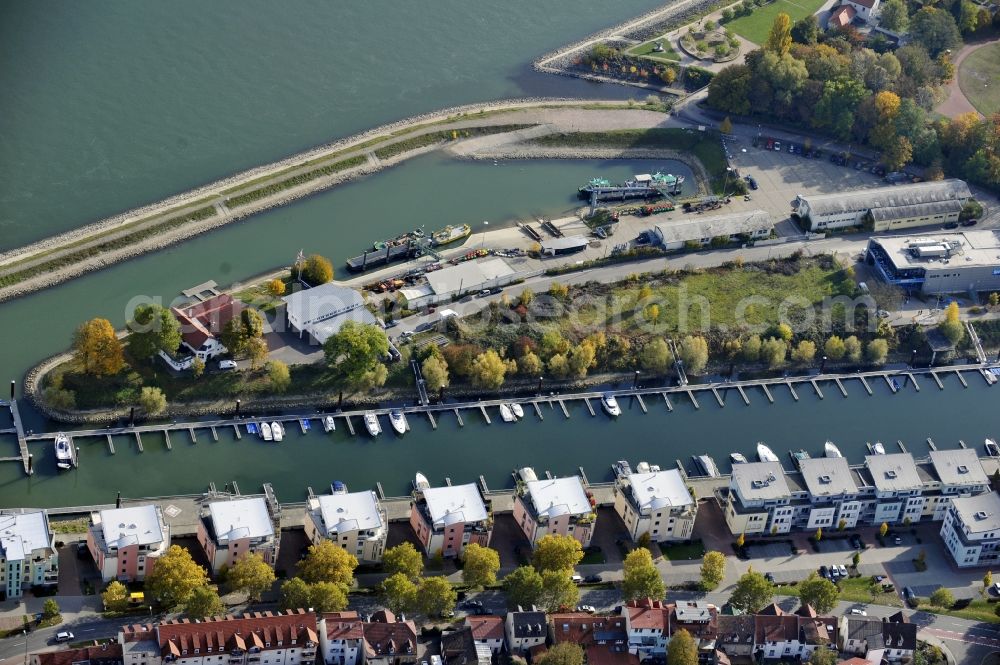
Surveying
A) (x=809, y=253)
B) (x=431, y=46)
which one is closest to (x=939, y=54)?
(x=809, y=253)

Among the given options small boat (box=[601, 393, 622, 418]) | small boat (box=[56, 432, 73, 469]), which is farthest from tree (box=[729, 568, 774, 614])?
small boat (box=[56, 432, 73, 469])

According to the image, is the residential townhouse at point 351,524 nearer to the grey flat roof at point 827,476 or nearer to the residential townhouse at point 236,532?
the residential townhouse at point 236,532

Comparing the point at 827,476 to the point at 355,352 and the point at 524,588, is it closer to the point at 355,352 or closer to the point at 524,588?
the point at 524,588

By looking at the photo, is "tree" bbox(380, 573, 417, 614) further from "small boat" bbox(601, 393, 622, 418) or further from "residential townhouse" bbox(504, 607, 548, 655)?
"small boat" bbox(601, 393, 622, 418)

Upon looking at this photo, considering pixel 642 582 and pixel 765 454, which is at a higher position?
pixel 765 454

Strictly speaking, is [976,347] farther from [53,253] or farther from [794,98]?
[53,253]

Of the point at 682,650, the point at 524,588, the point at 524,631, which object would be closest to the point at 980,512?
the point at 682,650
